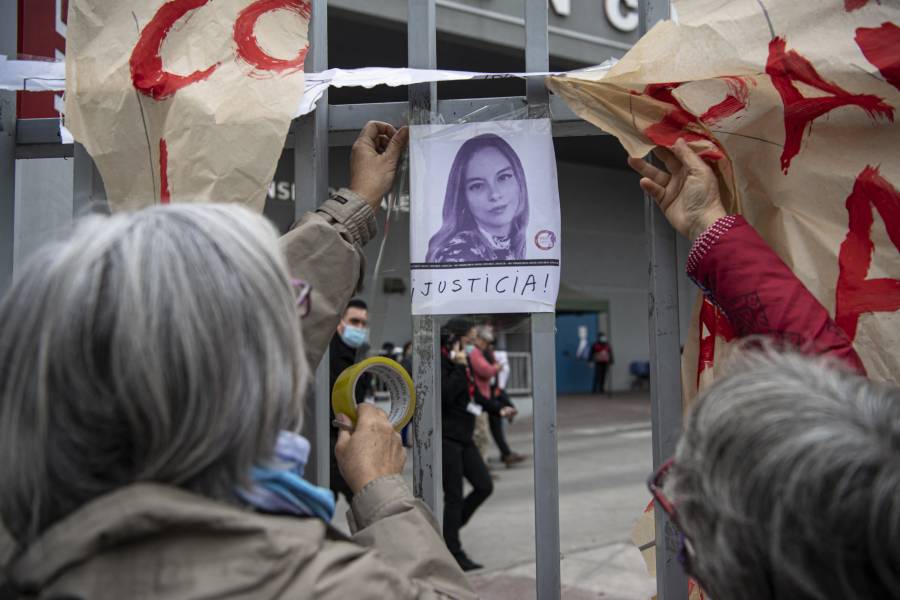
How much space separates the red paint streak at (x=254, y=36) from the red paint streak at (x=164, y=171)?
0.27 meters

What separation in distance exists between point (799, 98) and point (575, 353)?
60.5 feet

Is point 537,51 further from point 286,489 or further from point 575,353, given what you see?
point 575,353

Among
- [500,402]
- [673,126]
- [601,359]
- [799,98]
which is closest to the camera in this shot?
[799,98]

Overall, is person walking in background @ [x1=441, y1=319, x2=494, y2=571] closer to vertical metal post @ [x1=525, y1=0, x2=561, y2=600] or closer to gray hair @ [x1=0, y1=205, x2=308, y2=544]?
vertical metal post @ [x1=525, y1=0, x2=561, y2=600]

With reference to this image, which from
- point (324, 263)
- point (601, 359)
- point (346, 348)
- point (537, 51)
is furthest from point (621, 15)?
point (324, 263)

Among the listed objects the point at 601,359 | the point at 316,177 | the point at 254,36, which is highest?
the point at 254,36

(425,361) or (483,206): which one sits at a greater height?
(483,206)

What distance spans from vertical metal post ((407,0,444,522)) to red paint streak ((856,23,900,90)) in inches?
33.6

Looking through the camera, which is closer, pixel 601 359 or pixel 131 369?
pixel 131 369

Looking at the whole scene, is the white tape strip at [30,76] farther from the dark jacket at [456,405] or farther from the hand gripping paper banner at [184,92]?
the dark jacket at [456,405]

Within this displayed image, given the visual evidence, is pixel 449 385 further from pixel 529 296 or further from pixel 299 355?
pixel 299 355

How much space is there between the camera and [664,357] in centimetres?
166

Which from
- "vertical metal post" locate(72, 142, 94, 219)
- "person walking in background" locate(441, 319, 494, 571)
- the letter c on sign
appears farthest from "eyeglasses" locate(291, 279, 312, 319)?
the letter c on sign

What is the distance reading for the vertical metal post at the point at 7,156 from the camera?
72.3 inches
